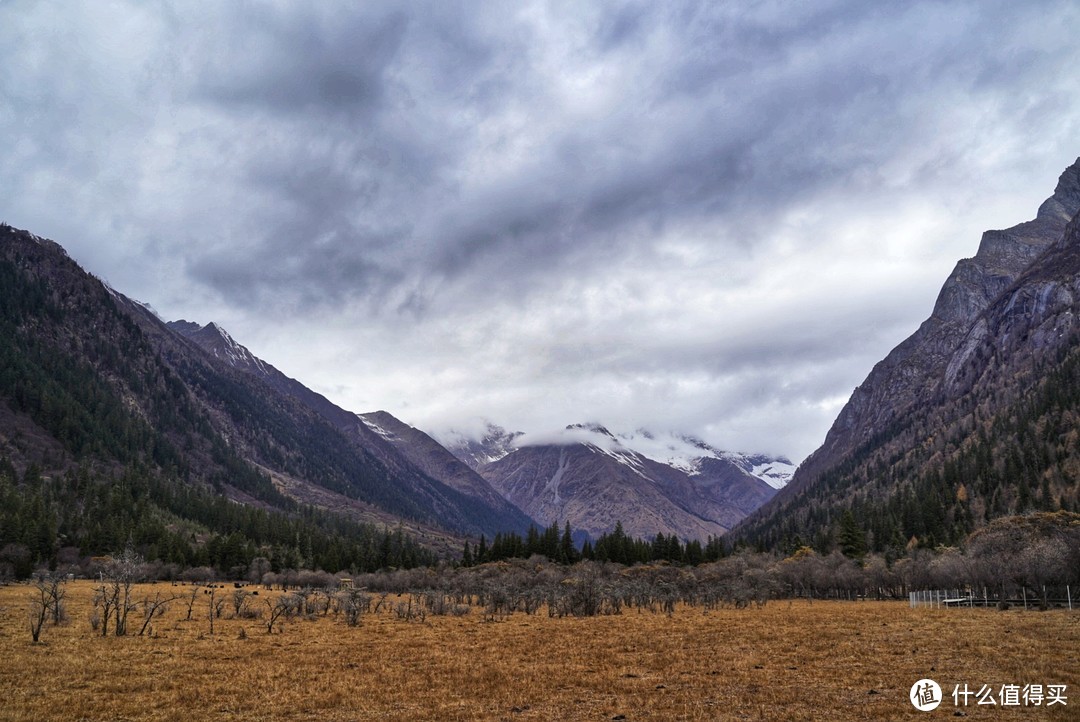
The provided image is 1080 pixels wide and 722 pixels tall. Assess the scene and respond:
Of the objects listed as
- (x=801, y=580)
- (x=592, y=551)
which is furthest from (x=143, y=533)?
(x=801, y=580)

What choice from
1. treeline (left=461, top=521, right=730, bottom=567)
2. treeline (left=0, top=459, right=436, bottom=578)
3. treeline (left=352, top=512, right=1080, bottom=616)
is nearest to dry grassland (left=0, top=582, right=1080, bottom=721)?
treeline (left=352, top=512, right=1080, bottom=616)

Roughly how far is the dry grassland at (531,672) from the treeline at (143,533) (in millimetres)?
83286

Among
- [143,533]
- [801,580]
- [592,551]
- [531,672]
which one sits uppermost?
[531,672]

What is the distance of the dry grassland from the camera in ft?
72.4

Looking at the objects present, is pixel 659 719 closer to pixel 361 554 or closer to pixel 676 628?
pixel 676 628

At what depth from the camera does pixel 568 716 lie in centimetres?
2156

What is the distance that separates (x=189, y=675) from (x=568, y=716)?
766 inches

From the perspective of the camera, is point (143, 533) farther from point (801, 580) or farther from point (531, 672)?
point (801, 580)

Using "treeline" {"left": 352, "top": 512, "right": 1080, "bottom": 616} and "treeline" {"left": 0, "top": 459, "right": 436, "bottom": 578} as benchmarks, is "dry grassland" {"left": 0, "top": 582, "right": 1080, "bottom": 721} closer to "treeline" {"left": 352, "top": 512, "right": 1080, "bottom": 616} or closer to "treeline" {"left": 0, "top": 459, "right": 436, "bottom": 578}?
"treeline" {"left": 352, "top": 512, "right": 1080, "bottom": 616}

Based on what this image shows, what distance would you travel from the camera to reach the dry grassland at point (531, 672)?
22.1 m

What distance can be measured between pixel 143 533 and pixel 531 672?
459ft

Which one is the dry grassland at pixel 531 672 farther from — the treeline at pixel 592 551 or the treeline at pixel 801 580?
the treeline at pixel 592 551

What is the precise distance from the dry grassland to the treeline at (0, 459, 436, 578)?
8329 cm

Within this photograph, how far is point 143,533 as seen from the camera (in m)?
135
